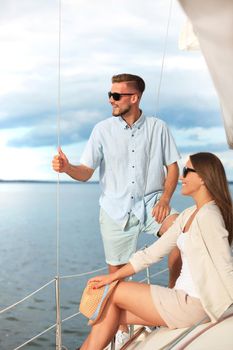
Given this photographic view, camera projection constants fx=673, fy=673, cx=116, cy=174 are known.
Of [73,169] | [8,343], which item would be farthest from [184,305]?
[8,343]

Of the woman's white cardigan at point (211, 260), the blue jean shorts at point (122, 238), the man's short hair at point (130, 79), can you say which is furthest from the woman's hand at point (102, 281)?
the man's short hair at point (130, 79)

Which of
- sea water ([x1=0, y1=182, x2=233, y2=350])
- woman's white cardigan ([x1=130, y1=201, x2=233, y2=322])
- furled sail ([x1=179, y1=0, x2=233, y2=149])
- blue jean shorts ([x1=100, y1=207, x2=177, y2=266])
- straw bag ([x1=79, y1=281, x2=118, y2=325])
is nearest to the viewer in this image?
furled sail ([x1=179, y1=0, x2=233, y2=149])

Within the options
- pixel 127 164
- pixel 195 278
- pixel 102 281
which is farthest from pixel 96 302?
pixel 127 164

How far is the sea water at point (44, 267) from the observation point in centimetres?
2136

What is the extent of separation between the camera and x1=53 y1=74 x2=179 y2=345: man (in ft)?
10.2

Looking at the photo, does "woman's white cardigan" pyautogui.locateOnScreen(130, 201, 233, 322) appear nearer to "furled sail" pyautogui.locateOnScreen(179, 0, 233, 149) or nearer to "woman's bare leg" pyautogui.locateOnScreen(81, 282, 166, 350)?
"woman's bare leg" pyautogui.locateOnScreen(81, 282, 166, 350)

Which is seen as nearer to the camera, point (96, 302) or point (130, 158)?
point (96, 302)

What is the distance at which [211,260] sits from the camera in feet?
7.14

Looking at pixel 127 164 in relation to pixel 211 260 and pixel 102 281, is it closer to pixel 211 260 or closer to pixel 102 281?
pixel 102 281

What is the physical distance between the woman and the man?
73 cm

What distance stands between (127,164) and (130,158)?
0.03m

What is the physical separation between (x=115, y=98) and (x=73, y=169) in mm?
388

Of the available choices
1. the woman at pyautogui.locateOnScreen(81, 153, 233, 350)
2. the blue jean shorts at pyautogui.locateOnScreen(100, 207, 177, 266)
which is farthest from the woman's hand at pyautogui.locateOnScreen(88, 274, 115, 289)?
the blue jean shorts at pyautogui.locateOnScreen(100, 207, 177, 266)

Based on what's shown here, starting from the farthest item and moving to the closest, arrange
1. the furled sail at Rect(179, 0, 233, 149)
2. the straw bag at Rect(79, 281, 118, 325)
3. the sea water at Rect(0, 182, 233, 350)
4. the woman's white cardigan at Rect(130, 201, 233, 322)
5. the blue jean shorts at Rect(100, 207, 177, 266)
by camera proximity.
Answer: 1. the sea water at Rect(0, 182, 233, 350)
2. the blue jean shorts at Rect(100, 207, 177, 266)
3. the straw bag at Rect(79, 281, 118, 325)
4. the woman's white cardigan at Rect(130, 201, 233, 322)
5. the furled sail at Rect(179, 0, 233, 149)
